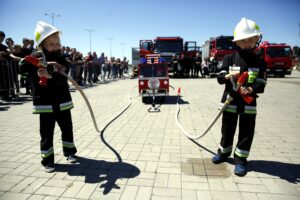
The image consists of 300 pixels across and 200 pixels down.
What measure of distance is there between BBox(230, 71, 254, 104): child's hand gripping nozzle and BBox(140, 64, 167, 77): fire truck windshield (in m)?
5.92

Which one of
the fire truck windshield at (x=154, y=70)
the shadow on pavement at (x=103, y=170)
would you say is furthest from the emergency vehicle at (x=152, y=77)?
the shadow on pavement at (x=103, y=170)

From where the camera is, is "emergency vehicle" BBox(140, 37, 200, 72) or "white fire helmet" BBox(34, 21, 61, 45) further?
"emergency vehicle" BBox(140, 37, 200, 72)

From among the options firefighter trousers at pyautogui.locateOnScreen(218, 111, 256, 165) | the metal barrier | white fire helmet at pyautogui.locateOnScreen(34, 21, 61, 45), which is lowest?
firefighter trousers at pyautogui.locateOnScreen(218, 111, 256, 165)

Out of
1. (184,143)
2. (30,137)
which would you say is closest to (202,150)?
(184,143)

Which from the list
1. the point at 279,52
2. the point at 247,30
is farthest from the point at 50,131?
the point at 279,52

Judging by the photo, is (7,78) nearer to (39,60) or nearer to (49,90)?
(49,90)

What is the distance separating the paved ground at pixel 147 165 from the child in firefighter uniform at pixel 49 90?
19.0 inches

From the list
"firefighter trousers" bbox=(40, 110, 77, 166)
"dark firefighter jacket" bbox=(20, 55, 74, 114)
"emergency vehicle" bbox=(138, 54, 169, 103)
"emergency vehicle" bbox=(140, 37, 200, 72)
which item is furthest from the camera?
"emergency vehicle" bbox=(140, 37, 200, 72)

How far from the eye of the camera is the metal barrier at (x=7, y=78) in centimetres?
928

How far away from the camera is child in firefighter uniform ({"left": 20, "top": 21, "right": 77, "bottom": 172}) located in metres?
3.42

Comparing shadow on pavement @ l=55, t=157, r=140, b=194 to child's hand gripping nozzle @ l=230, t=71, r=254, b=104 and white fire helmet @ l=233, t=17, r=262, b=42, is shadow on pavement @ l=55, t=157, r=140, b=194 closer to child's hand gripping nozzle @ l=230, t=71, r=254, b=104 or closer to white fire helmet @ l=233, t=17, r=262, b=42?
child's hand gripping nozzle @ l=230, t=71, r=254, b=104

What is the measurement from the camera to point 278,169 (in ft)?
12.1

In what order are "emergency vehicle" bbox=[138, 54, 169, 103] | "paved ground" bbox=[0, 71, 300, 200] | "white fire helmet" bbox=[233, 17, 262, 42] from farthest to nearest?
"emergency vehicle" bbox=[138, 54, 169, 103], "white fire helmet" bbox=[233, 17, 262, 42], "paved ground" bbox=[0, 71, 300, 200]

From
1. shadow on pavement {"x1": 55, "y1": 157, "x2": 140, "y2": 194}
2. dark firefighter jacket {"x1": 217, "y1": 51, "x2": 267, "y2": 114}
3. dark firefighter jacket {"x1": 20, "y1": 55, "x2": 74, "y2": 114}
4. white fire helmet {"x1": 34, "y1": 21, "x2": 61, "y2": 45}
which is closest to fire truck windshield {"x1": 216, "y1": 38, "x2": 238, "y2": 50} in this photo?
dark firefighter jacket {"x1": 217, "y1": 51, "x2": 267, "y2": 114}
